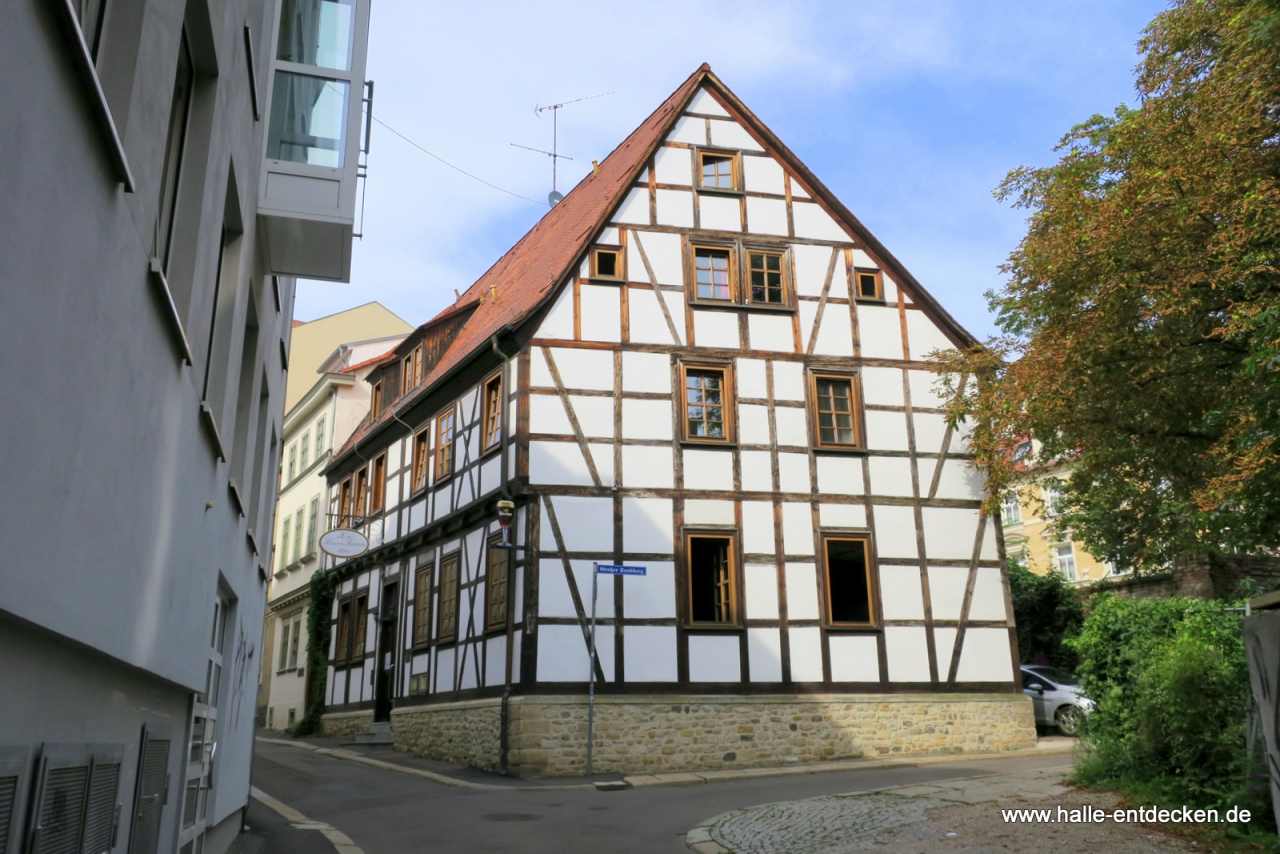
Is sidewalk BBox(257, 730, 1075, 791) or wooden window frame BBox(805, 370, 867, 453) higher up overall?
wooden window frame BBox(805, 370, 867, 453)

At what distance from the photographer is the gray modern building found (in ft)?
8.84

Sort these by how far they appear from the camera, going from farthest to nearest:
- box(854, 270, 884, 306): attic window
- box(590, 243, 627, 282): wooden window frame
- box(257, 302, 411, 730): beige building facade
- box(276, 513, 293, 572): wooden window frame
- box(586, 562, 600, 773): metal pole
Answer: box(276, 513, 293, 572): wooden window frame → box(257, 302, 411, 730): beige building facade → box(854, 270, 884, 306): attic window → box(590, 243, 627, 282): wooden window frame → box(586, 562, 600, 773): metal pole

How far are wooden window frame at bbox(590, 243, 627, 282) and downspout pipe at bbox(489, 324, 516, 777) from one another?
→ 1.97 m

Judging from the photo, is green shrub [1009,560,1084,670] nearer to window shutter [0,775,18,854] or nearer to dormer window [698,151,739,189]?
dormer window [698,151,739,189]

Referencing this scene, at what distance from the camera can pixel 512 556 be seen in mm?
17094

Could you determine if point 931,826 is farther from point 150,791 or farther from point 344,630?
point 344,630

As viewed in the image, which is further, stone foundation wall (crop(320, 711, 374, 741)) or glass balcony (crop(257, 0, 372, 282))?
stone foundation wall (crop(320, 711, 374, 741))

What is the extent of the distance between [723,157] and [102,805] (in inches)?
694

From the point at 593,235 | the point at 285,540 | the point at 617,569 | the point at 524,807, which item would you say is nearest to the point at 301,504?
the point at 285,540

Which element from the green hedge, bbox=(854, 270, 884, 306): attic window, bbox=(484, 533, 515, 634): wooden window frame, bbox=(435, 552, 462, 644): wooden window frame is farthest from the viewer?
bbox=(854, 270, 884, 306): attic window

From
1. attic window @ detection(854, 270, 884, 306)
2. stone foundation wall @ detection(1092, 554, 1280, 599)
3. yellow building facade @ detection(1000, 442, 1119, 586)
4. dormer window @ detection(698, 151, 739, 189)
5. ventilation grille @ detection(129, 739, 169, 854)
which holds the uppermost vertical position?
dormer window @ detection(698, 151, 739, 189)

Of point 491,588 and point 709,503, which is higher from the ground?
point 709,503

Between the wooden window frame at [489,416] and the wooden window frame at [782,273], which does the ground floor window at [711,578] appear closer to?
the wooden window frame at [489,416]

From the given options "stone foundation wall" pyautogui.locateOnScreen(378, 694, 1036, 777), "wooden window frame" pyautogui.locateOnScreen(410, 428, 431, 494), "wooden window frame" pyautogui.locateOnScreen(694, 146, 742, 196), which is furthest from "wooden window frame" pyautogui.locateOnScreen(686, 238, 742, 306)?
"stone foundation wall" pyautogui.locateOnScreen(378, 694, 1036, 777)
